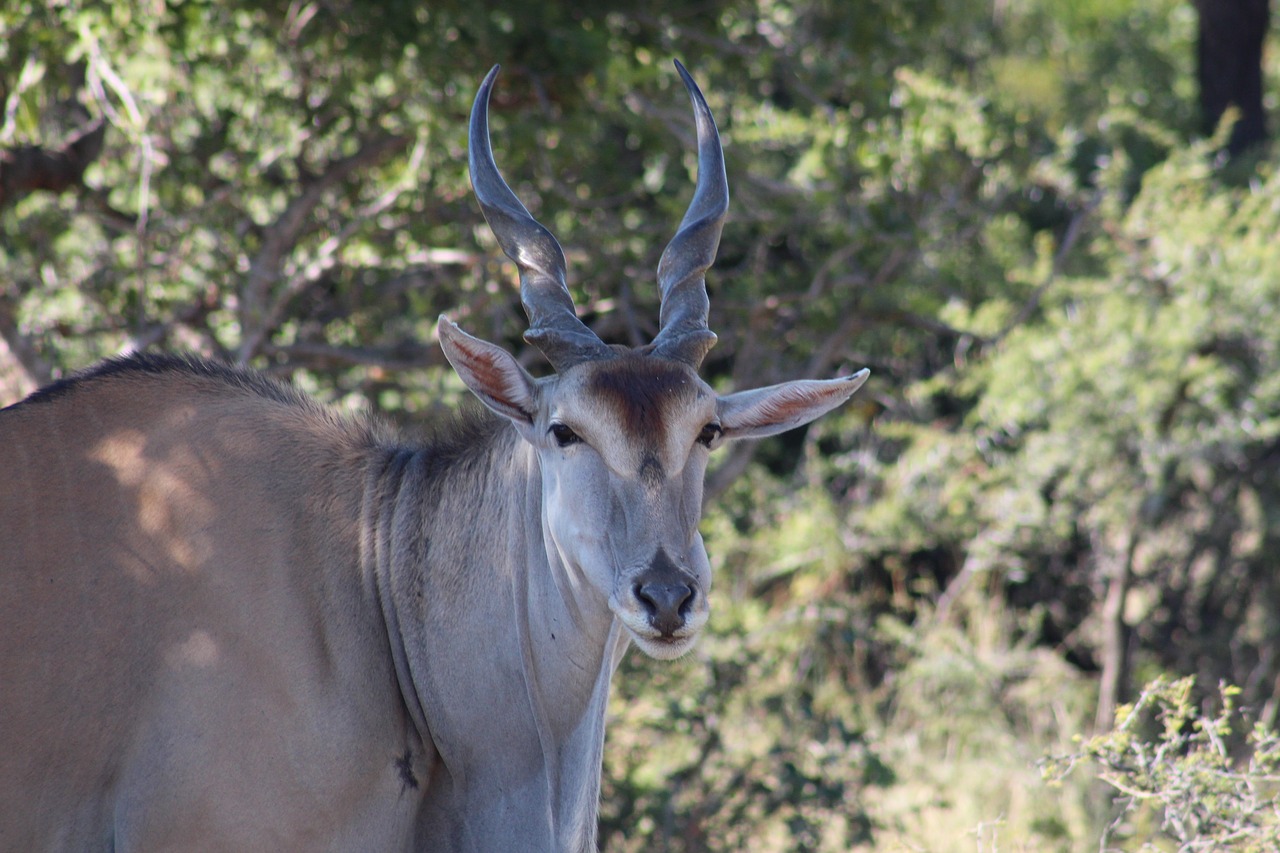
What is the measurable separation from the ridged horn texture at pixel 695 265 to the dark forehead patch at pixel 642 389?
0.46ft

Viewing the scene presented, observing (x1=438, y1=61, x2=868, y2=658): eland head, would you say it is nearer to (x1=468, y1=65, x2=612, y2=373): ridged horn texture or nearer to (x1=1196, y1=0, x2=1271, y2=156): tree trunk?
(x1=468, y1=65, x2=612, y2=373): ridged horn texture

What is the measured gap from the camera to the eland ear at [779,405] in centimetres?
332

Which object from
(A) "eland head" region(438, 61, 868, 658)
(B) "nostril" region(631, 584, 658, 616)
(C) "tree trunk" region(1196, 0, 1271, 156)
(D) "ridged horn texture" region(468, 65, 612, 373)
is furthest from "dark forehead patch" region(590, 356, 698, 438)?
(C) "tree trunk" region(1196, 0, 1271, 156)

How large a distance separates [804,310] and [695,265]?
280 centimetres

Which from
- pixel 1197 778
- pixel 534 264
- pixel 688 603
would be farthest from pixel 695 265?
pixel 1197 778

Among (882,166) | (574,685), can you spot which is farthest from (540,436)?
(882,166)

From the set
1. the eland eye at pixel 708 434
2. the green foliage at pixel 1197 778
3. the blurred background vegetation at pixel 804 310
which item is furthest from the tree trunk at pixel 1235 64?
the eland eye at pixel 708 434

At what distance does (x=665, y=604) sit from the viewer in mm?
2861

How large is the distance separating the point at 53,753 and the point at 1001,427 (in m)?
5.81

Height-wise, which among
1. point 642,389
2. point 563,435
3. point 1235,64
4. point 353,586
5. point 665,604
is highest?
point 1235,64

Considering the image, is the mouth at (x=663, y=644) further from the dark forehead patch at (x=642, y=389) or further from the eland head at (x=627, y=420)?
the dark forehead patch at (x=642, y=389)

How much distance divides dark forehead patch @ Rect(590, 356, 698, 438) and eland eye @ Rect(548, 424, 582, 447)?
135mm

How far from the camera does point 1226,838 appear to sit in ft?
11.8

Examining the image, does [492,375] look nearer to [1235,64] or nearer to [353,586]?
[353,586]
